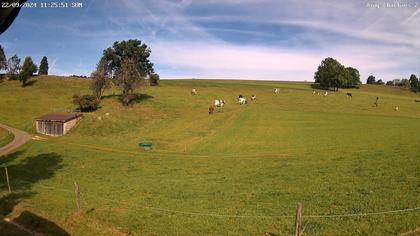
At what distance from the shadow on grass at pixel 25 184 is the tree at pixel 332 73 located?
4377 inches

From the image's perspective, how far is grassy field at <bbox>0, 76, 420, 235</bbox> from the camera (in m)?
18.8

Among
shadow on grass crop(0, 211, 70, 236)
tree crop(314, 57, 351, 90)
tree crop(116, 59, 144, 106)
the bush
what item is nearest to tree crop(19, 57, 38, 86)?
tree crop(116, 59, 144, 106)

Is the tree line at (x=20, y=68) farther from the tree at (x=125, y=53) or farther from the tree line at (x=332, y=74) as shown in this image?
the tree line at (x=332, y=74)

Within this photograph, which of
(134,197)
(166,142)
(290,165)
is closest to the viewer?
(134,197)

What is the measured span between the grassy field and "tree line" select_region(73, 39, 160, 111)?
658 centimetres

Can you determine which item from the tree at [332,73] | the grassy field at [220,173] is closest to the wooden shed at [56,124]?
the grassy field at [220,173]

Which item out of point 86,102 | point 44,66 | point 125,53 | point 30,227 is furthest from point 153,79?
point 30,227

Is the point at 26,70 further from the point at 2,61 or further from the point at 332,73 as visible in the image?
the point at 332,73

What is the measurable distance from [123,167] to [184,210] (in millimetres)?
18415

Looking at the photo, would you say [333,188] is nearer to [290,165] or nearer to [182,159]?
[290,165]

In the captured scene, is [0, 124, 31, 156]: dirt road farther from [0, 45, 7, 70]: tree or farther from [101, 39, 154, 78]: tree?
[0, 45, 7, 70]: tree

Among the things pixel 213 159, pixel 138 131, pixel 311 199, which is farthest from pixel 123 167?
pixel 138 131

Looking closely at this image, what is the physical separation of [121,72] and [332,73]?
8075cm

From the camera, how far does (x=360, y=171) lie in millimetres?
27328
